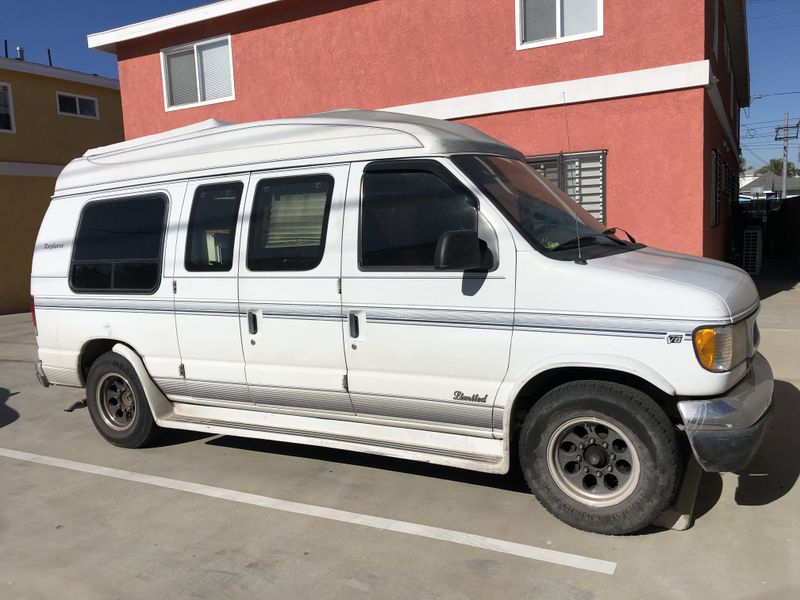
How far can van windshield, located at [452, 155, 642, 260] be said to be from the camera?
4004 mm

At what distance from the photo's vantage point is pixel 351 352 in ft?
14.5

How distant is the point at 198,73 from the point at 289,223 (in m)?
10.8

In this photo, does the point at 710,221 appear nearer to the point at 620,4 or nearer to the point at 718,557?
the point at 620,4

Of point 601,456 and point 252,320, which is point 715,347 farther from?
point 252,320

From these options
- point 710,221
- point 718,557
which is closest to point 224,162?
point 718,557

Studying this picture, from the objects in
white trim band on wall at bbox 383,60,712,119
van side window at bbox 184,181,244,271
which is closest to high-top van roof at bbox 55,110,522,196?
van side window at bbox 184,181,244,271

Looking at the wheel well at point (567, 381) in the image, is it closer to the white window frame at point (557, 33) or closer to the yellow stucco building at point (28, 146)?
the white window frame at point (557, 33)

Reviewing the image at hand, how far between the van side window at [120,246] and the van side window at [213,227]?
0.35 m

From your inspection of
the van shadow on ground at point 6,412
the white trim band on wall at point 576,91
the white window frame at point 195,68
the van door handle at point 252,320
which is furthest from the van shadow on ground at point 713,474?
the white window frame at point 195,68

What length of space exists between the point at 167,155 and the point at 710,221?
844cm

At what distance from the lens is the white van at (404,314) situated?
11.9 ft

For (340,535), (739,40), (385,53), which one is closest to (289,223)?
(340,535)

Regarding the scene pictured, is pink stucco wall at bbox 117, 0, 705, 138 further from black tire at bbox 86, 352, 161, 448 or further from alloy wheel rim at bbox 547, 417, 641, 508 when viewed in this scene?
black tire at bbox 86, 352, 161, 448

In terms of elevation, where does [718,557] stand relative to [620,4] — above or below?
below
